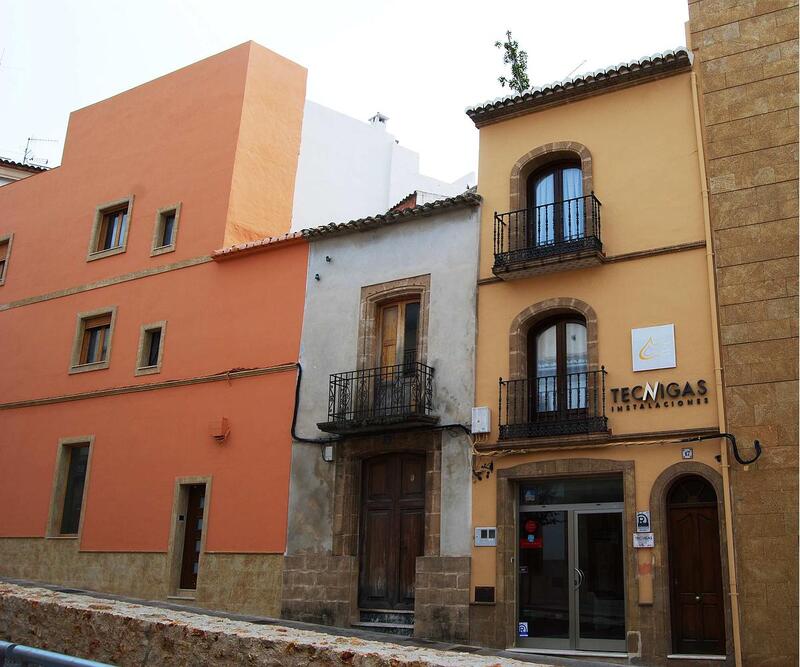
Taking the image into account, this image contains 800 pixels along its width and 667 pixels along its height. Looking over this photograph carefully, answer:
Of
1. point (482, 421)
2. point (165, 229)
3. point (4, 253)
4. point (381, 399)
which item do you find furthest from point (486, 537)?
point (4, 253)

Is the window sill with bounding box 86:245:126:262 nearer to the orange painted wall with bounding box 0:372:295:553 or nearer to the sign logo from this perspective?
the orange painted wall with bounding box 0:372:295:553

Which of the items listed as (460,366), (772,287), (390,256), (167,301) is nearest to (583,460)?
(460,366)

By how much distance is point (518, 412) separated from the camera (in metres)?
14.3

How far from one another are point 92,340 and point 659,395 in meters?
13.5

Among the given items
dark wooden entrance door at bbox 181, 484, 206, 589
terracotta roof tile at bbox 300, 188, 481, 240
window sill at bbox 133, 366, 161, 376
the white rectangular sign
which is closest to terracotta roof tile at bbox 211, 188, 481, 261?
terracotta roof tile at bbox 300, 188, 481, 240

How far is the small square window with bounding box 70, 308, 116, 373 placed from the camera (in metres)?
20.5

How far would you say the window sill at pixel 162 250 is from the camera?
20.0m

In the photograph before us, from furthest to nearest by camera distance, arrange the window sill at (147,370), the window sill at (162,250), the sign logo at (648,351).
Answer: the window sill at (162,250) → the window sill at (147,370) → the sign logo at (648,351)

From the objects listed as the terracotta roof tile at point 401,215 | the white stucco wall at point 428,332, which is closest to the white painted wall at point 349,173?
the terracotta roof tile at point 401,215

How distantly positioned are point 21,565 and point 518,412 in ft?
39.7

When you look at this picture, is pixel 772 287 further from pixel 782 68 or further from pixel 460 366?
pixel 460 366

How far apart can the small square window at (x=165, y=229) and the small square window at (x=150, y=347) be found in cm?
177

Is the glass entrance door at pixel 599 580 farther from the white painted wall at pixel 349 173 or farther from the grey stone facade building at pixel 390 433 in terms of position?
the white painted wall at pixel 349 173

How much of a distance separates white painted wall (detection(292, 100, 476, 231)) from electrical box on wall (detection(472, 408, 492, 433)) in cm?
918
